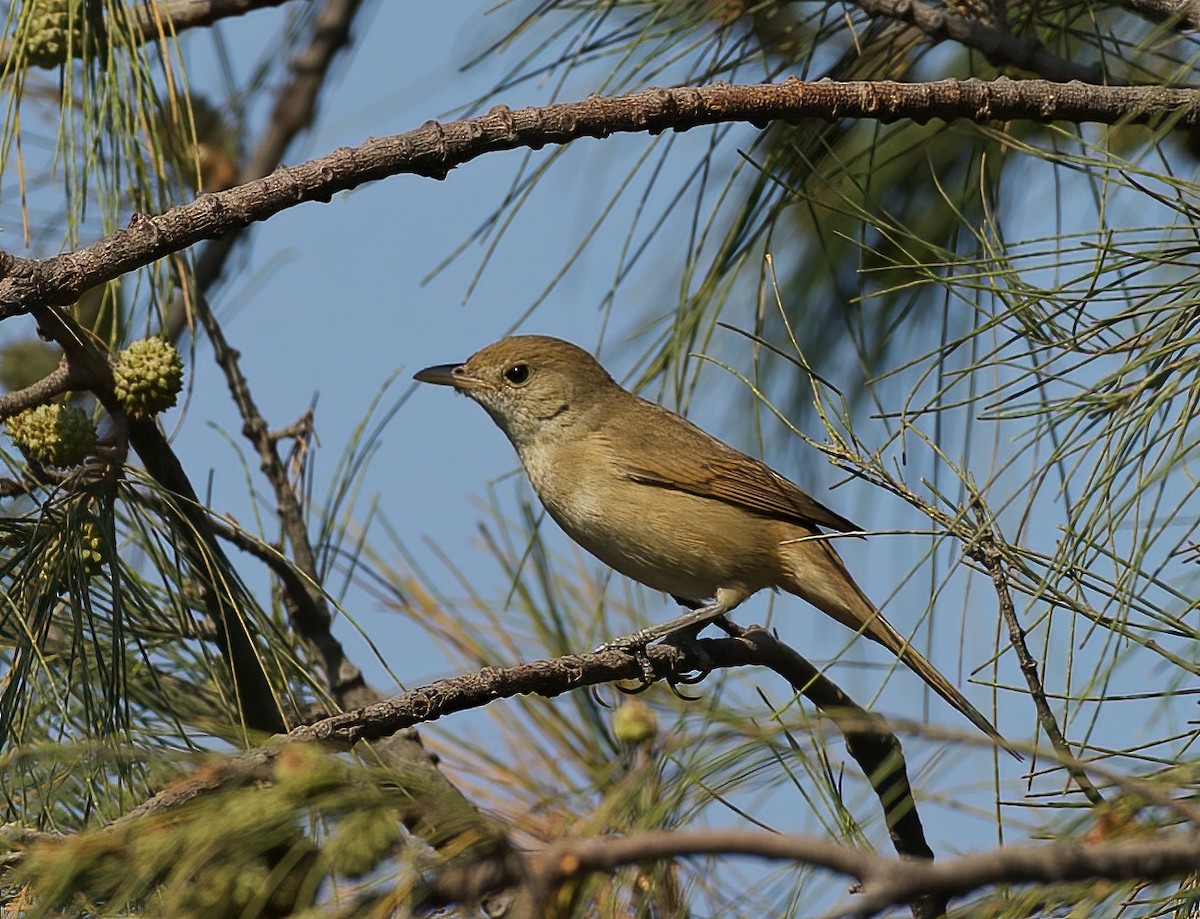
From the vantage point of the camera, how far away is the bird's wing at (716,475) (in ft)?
16.1

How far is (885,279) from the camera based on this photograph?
5125 mm

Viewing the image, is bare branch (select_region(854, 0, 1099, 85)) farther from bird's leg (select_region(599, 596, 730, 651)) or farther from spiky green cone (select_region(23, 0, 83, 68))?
spiky green cone (select_region(23, 0, 83, 68))

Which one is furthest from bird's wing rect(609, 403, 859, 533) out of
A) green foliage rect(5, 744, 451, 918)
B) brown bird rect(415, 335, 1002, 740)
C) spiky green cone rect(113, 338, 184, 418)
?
green foliage rect(5, 744, 451, 918)

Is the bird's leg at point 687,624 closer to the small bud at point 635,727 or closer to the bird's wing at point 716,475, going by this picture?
the bird's wing at point 716,475

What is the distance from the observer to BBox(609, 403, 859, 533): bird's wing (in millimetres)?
4898

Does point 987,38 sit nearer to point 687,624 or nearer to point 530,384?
point 687,624

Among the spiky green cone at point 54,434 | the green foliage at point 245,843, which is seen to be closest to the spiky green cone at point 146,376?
the spiky green cone at point 54,434

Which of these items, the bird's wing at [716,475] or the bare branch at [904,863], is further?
the bird's wing at [716,475]

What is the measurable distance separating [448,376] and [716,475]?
3.32 feet

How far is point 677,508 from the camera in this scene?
4.87m

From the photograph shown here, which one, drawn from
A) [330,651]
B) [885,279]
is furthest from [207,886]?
[885,279]

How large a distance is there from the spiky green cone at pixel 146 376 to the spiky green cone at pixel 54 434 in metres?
0.10

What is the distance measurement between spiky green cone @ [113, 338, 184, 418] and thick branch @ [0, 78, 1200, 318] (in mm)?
269

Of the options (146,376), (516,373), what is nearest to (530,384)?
(516,373)
